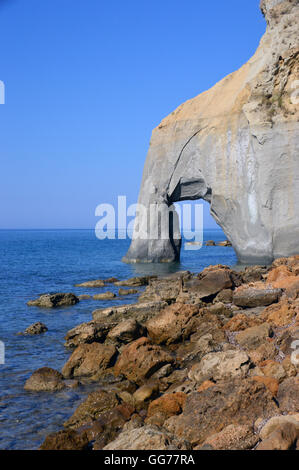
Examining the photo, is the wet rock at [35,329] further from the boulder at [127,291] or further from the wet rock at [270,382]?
the wet rock at [270,382]

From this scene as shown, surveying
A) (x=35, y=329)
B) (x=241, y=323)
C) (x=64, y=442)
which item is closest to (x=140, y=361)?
Result: (x=241, y=323)

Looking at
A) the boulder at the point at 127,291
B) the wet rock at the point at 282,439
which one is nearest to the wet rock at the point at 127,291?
the boulder at the point at 127,291

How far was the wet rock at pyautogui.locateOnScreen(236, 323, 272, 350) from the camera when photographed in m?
11.1

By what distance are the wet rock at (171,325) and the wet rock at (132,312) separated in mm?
1169

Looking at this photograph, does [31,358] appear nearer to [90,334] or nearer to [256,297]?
[90,334]

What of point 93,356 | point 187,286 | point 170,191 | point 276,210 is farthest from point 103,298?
point 170,191

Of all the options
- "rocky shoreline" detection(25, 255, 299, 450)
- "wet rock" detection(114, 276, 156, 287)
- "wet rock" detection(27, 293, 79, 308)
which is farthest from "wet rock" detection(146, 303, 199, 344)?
"wet rock" detection(114, 276, 156, 287)

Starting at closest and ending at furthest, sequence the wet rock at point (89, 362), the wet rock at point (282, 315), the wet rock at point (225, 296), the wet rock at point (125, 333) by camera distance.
Answer: the wet rock at point (89, 362), the wet rock at point (282, 315), the wet rock at point (125, 333), the wet rock at point (225, 296)

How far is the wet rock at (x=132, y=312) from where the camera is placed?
15320 mm

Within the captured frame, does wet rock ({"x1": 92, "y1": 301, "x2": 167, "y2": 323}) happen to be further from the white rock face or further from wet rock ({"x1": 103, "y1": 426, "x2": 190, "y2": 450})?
the white rock face

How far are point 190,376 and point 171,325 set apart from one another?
387 cm
